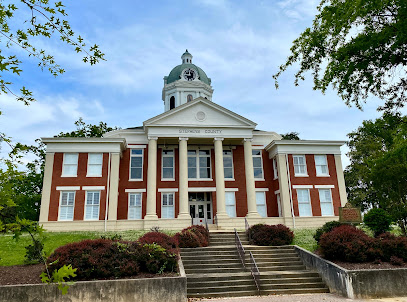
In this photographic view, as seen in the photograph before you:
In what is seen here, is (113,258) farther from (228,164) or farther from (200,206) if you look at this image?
(228,164)

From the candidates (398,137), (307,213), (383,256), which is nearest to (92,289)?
(383,256)

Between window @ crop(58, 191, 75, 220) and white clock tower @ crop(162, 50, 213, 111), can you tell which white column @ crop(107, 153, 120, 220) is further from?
white clock tower @ crop(162, 50, 213, 111)

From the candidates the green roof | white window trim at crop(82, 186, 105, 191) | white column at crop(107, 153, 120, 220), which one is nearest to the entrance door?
white column at crop(107, 153, 120, 220)

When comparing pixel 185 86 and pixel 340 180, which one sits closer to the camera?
pixel 340 180

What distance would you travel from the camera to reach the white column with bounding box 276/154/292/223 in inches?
1093

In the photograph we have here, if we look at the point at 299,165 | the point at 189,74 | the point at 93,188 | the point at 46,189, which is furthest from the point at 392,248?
the point at 189,74

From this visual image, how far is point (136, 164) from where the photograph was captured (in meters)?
29.0

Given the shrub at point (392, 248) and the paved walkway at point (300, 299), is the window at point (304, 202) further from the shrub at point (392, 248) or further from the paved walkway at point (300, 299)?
the paved walkway at point (300, 299)

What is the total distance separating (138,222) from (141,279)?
1544cm

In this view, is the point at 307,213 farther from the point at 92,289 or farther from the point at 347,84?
the point at 92,289

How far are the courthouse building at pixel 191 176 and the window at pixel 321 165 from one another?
9 cm

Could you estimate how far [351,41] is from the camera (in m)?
12.0

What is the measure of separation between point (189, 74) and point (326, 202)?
83.0 feet

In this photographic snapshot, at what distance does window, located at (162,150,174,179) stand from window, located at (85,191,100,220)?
5.95m
